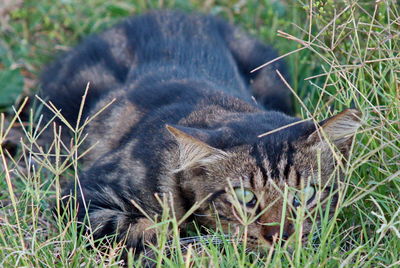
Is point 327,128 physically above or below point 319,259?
above

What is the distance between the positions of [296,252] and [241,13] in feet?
10.5

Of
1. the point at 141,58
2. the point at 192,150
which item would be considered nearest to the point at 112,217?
the point at 192,150

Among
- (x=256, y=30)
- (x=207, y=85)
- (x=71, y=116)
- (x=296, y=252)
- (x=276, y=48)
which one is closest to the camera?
(x=296, y=252)

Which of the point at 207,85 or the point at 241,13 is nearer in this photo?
the point at 207,85

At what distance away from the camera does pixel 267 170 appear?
9.05 feet

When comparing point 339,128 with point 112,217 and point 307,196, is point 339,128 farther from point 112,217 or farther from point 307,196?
point 112,217

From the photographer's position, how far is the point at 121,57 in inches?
168

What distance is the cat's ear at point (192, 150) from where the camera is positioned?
2613mm

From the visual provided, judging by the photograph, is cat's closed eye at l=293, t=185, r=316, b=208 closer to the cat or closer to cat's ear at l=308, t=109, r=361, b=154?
the cat

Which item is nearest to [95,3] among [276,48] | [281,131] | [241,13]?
[241,13]

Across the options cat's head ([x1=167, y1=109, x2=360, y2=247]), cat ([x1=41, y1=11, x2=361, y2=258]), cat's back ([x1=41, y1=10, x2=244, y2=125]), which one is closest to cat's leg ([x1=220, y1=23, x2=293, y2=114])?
cat ([x1=41, y1=11, x2=361, y2=258])

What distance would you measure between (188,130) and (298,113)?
71.3 inches

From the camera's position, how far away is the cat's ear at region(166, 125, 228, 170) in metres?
2.61

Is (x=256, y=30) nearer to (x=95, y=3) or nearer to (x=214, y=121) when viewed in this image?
(x=95, y=3)
